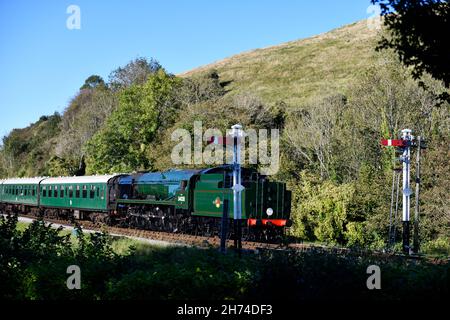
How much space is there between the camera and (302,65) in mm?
97812

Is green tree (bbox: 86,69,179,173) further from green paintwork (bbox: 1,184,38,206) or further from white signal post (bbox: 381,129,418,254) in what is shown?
white signal post (bbox: 381,129,418,254)

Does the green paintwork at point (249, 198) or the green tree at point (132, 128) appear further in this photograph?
the green tree at point (132, 128)

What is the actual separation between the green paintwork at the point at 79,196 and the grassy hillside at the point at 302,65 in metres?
34.8

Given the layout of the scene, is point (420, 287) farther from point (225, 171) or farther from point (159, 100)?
point (159, 100)

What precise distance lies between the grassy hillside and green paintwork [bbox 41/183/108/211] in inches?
1371

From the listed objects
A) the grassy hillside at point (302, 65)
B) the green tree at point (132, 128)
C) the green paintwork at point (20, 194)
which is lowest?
the green paintwork at point (20, 194)


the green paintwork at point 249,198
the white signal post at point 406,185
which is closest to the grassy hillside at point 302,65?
the green paintwork at point 249,198

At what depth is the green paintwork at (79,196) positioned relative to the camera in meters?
35.8

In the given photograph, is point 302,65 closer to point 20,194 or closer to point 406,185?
point 20,194

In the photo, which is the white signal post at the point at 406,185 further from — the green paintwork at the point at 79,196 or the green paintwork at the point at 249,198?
the green paintwork at the point at 79,196

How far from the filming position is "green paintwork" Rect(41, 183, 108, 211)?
117 ft

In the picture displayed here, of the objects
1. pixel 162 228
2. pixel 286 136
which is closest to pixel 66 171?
pixel 286 136

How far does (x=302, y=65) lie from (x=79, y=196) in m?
66.9
